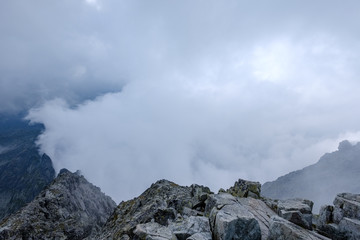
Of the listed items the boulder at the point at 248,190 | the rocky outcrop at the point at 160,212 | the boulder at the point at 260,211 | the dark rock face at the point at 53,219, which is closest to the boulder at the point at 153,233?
the rocky outcrop at the point at 160,212

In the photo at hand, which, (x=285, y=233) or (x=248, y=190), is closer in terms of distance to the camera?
(x=285, y=233)

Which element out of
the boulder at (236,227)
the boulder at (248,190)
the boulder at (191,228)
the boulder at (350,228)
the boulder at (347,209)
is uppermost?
the boulder at (248,190)

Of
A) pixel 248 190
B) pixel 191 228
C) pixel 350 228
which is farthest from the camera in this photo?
pixel 248 190

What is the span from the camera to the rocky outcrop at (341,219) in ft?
74.0

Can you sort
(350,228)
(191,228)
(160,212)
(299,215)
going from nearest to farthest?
(191,228) → (350,228) → (299,215) → (160,212)

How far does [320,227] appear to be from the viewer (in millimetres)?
25250

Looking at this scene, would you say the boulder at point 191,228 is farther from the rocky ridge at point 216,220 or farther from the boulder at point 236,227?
the boulder at point 236,227

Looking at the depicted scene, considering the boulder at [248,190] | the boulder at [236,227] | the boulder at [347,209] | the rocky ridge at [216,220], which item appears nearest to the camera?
the boulder at [236,227]

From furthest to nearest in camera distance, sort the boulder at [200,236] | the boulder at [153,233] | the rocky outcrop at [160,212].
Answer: the rocky outcrop at [160,212], the boulder at [153,233], the boulder at [200,236]

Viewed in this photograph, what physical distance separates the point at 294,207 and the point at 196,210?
13846mm

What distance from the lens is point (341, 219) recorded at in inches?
979

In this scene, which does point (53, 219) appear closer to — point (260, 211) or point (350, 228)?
point (260, 211)

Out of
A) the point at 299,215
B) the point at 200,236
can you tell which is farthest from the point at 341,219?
the point at 200,236

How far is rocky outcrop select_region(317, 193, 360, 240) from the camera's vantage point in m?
22.6
